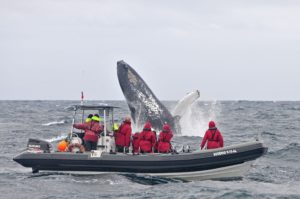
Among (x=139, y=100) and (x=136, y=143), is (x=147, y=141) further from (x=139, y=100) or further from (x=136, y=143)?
(x=139, y=100)

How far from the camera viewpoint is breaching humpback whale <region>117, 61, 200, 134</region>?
1022 inches

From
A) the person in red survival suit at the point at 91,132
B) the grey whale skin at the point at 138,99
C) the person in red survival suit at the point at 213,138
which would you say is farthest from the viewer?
the grey whale skin at the point at 138,99

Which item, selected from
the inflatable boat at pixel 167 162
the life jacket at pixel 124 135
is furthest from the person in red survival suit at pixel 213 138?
the life jacket at pixel 124 135

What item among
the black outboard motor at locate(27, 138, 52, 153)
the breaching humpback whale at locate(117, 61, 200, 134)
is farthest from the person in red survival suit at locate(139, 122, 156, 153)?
the breaching humpback whale at locate(117, 61, 200, 134)

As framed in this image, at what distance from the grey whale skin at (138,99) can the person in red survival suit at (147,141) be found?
8.73 m

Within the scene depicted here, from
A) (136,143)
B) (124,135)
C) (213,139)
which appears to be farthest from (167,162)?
(124,135)

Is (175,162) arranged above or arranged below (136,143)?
below

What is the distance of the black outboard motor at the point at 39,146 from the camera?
681 inches

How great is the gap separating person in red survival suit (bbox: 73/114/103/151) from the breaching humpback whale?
8305mm

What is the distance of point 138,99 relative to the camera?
25969 mm

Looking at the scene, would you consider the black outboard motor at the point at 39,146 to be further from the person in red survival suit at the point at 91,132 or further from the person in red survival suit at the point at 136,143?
the person in red survival suit at the point at 136,143

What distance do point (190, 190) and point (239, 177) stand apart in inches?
93.8

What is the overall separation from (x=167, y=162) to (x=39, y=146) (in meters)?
3.66

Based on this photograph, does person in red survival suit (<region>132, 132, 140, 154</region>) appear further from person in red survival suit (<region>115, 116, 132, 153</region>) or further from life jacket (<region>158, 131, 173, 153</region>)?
life jacket (<region>158, 131, 173, 153</region>)
